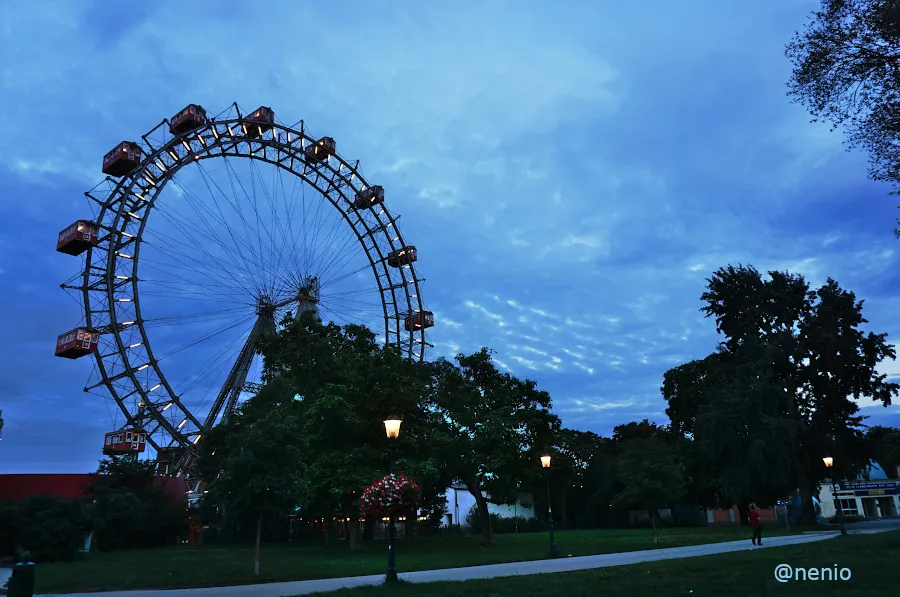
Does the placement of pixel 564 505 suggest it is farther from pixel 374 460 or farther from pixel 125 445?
pixel 125 445

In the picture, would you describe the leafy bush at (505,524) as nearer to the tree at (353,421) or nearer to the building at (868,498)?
the tree at (353,421)

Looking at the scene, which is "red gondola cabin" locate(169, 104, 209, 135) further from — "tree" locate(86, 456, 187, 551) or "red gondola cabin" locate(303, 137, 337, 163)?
"tree" locate(86, 456, 187, 551)

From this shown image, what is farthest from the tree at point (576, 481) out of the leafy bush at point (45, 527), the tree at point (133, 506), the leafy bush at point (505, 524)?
the leafy bush at point (45, 527)

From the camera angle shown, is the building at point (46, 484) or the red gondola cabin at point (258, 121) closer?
the building at point (46, 484)

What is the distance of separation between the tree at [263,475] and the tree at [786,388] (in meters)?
33.4

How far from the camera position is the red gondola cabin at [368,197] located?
185ft

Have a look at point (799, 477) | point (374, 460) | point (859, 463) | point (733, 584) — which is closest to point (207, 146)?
point (374, 460)

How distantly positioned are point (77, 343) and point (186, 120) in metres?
17.3

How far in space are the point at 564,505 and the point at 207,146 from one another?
54.2 meters

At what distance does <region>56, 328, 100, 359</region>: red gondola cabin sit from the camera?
4134cm

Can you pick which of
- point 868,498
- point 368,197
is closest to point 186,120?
point 368,197

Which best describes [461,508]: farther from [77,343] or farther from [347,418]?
[77,343]

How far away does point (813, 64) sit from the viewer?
15.0 meters

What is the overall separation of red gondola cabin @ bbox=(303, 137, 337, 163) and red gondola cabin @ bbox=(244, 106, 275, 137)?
12.7 feet
